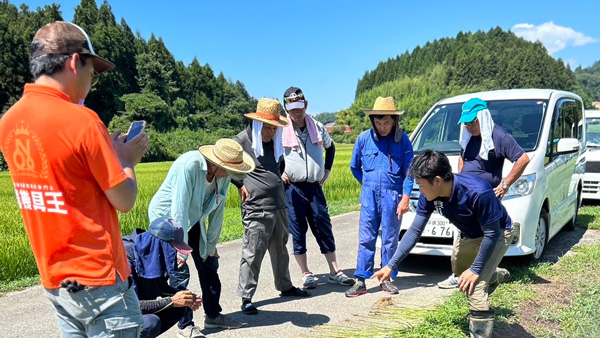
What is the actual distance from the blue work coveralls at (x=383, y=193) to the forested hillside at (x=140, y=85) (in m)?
35.6

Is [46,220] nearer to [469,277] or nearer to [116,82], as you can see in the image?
[469,277]

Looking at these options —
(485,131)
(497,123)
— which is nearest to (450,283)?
(485,131)

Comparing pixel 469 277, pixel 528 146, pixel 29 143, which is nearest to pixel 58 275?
pixel 29 143

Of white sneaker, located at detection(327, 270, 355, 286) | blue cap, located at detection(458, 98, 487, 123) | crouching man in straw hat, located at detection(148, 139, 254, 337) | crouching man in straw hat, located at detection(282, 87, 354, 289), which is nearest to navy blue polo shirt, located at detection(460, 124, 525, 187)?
blue cap, located at detection(458, 98, 487, 123)

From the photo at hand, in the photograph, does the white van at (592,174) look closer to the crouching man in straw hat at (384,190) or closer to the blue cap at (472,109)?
the blue cap at (472,109)

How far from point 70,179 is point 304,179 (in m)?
3.67

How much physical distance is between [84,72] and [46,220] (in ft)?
2.02

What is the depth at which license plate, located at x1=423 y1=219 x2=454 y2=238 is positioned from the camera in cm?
553

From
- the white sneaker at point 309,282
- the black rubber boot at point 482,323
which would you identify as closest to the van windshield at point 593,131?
the white sneaker at point 309,282

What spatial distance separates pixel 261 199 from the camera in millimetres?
4926

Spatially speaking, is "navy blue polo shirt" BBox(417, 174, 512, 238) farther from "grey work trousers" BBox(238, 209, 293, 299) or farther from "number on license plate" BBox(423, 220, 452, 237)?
"number on license plate" BBox(423, 220, 452, 237)

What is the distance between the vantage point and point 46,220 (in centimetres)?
200

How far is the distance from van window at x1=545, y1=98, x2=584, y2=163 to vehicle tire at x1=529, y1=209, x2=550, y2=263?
2.26 feet

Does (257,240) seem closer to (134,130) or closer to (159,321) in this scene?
(159,321)
